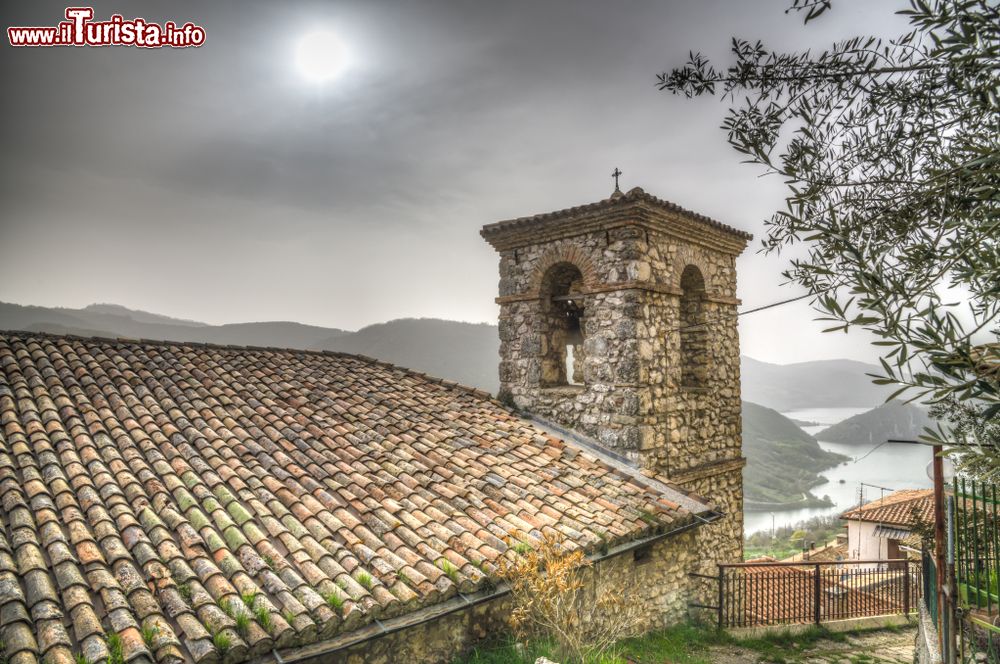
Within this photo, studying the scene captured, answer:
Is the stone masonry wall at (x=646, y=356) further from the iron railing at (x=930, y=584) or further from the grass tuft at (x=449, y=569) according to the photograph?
the grass tuft at (x=449, y=569)

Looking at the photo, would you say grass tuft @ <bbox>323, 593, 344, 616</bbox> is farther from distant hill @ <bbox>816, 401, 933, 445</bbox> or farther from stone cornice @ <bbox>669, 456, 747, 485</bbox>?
distant hill @ <bbox>816, 401, 933, 445</bbox>

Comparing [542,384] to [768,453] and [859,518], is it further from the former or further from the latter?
[768,453]

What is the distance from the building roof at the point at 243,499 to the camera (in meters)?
3.14

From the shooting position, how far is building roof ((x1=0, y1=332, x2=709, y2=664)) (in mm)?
3139

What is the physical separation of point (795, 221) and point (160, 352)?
7.43m

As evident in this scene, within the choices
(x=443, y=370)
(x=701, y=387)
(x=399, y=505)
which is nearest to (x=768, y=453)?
(x=443, y=370)

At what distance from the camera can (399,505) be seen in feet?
16.2

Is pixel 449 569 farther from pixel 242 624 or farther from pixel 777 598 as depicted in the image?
pixel 777 598

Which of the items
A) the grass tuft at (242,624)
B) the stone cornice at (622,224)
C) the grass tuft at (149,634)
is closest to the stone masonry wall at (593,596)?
the grass tuft at (242,624)

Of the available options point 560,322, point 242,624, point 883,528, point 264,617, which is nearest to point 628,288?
point 560,322

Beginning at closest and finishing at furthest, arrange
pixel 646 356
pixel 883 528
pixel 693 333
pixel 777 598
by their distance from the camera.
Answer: pixel 646 356 < pixel 777 598 < pixel 693 333 < pixel 883 528

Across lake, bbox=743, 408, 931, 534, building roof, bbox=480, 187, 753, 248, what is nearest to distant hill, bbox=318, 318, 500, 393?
building roof, bbox=480, 187, 753, 248

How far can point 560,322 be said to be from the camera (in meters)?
8.38

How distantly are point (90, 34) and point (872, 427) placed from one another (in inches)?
2814
